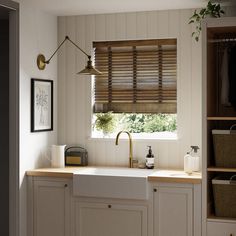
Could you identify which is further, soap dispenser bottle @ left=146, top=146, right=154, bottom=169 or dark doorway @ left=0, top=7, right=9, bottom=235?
dark doorway @ left=0, top=7, right=9, bottom=235

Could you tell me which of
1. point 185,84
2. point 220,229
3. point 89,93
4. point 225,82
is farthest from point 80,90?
point 220,229

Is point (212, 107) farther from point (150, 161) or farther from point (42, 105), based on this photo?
point (42, 105)

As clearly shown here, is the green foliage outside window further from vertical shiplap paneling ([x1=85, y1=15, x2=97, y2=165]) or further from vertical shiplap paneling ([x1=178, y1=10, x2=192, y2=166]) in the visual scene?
vertical shiplap paneling ([x1=178, y1=10, x2=192, y2=166])

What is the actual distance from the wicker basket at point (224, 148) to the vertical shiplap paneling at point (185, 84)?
1.84ft

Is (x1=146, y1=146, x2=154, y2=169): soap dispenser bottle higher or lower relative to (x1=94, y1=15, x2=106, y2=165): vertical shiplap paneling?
lower

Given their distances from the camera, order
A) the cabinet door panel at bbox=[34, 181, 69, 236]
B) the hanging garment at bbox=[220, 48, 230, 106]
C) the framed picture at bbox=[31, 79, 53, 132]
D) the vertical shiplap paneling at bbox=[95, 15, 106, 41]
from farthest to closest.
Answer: the vertical shiplap paneling at bbox=[95, 15, 106, 41] → the framed picture at bbox=[31, 79, 53, 132] → the cabinet door panel at bbox=[34, 181, 69, 236] → the hanging garment at bbox=[220, 48, 230, 106]

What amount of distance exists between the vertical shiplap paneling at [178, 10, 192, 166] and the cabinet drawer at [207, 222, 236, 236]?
84 cm

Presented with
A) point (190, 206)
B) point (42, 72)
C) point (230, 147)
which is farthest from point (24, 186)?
point (230, 147)

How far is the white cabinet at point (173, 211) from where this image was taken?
4234 millimetres

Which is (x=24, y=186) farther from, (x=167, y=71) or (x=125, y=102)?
(x=167, y=71)

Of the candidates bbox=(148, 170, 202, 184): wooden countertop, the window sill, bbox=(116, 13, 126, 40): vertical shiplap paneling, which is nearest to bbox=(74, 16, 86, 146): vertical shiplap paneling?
the window sill

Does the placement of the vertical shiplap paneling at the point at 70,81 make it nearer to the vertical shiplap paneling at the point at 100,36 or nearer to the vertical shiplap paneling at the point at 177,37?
the vertical shiplap paneling at the point at 100,36

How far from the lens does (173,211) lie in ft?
14.0

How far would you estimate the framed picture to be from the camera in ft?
15.7
